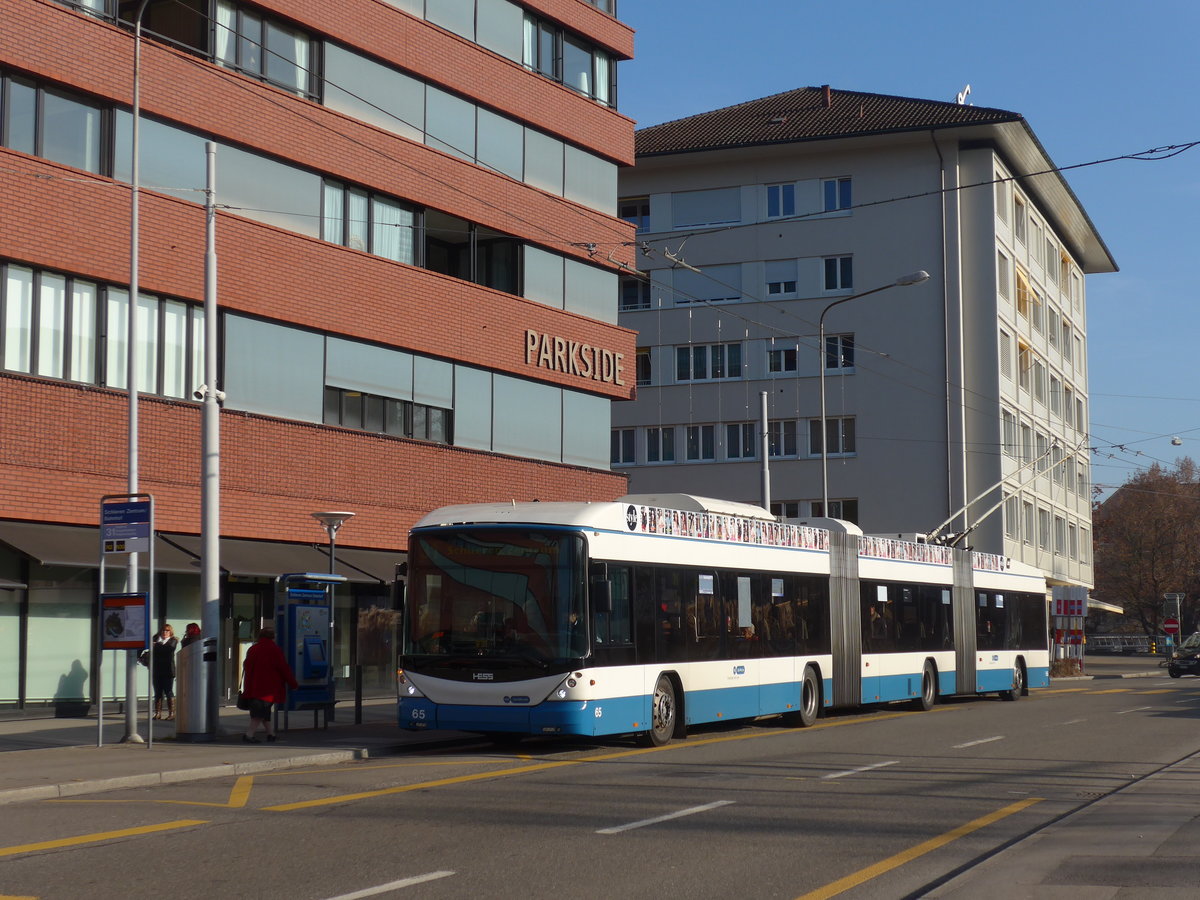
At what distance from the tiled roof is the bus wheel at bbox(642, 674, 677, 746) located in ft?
133

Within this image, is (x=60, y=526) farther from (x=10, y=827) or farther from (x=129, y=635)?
(x=10, y=827)

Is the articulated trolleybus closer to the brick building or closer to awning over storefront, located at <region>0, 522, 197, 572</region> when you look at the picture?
the brick building

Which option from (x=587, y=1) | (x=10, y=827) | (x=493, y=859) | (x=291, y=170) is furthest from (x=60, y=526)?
(x=587, y=1)

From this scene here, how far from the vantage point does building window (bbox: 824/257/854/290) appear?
190 feet

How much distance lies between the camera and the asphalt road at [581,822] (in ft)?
28.7

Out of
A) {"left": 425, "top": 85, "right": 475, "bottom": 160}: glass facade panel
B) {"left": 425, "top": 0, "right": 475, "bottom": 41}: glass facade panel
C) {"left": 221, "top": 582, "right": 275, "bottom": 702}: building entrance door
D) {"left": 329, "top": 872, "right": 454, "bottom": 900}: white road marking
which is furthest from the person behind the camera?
{"left": 425, "top": 0, "right": 475, "bottom": 41}: glass facade panel

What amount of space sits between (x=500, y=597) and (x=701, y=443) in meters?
43.3

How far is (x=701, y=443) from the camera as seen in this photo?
60219 mm

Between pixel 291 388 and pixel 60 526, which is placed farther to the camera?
pixel 291 388

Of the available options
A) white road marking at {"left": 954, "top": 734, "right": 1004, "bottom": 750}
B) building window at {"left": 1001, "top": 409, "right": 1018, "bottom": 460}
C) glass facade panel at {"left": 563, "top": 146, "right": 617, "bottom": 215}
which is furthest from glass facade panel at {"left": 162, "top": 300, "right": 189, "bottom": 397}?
building window at {"left": 1001, "top": 409, "right": 1018, "bottom": 460}

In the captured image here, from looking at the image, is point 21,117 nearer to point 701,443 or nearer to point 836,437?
point 701,443

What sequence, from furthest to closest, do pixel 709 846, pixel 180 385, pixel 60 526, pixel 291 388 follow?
pixel 291 388 < pixel 180 385 < pixel 60 526 < pixel 709 846

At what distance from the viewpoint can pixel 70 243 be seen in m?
23.9

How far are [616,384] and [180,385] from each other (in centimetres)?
1395
